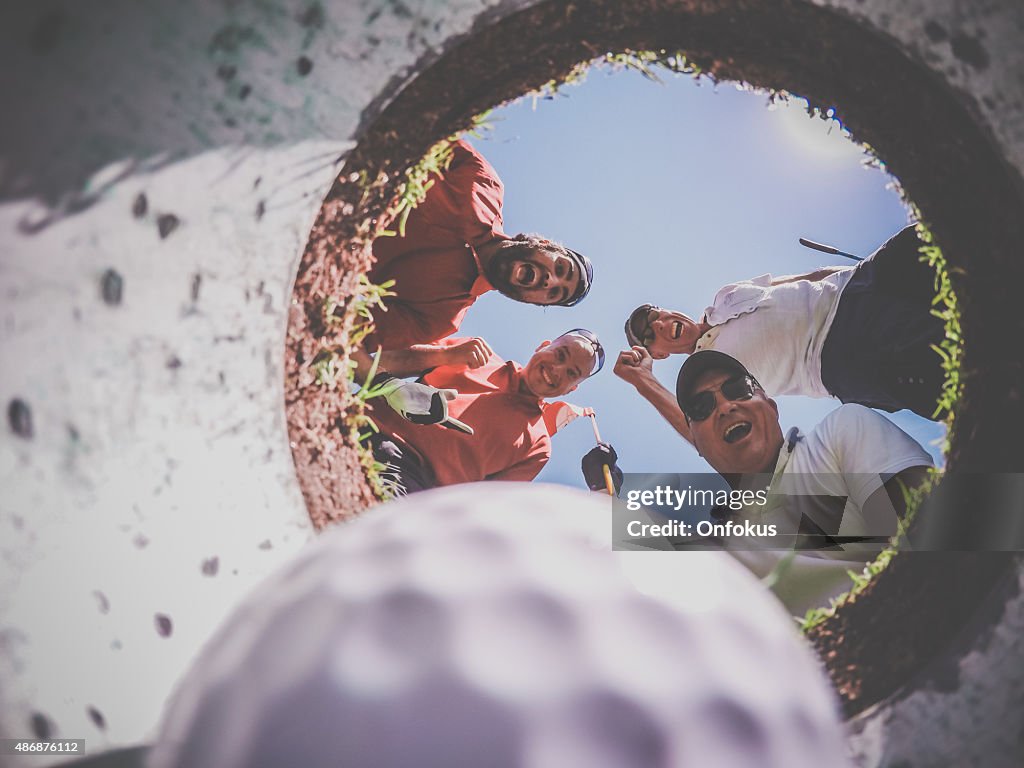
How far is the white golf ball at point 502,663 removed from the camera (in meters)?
0.22

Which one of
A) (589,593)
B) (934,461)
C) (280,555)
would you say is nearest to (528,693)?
(589,593)

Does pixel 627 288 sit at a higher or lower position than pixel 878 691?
higher

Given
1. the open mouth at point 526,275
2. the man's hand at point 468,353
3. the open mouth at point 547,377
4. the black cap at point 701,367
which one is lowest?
the black cap at point 701,367

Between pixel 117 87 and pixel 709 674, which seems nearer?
pixel 709 674

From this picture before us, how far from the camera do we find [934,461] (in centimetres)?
75

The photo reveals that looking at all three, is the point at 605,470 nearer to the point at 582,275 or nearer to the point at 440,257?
the point at 582,275

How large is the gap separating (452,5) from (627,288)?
0.53m

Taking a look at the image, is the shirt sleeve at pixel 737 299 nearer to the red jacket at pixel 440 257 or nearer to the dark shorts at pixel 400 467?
the red jacket at pixel 440 257

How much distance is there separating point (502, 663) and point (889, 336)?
898 mm

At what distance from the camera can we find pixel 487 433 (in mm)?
1106

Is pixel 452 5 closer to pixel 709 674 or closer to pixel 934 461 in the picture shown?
pixel 709 674

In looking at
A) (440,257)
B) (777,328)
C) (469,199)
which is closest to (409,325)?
(440,257)

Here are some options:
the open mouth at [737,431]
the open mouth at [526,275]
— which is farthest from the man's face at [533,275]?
the open mouth at [737,431]

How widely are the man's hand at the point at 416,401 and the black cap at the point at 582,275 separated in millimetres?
263
